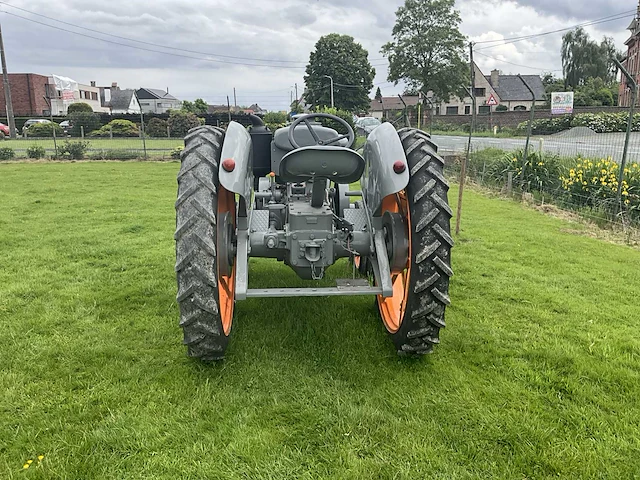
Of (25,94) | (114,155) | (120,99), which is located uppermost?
(120,99)

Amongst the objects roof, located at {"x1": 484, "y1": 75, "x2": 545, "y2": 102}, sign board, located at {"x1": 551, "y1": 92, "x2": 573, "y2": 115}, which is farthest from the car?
roof, located at {"x1": 484, "y1": 75, "x2": 545, "y2": 102}

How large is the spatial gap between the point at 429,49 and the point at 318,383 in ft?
172

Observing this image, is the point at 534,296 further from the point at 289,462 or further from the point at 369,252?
the point at 289,462

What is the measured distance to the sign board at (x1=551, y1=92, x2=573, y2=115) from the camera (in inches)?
1194

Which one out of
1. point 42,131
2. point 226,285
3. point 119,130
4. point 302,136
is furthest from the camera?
point 42,131

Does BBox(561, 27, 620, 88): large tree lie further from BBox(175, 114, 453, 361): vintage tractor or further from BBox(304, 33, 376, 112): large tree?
BBox(175, 114, 453, 361): vintage tractor

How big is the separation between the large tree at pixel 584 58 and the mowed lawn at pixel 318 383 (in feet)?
202

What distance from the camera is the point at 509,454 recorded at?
252 centimetres

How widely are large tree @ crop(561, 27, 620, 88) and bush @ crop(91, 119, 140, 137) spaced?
49.6m

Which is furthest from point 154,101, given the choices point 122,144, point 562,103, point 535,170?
point 535,170

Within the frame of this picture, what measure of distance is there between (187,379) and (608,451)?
2.38 meters

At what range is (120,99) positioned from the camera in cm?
7075

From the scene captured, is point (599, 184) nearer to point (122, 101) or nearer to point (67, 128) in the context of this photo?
point (67, 128)

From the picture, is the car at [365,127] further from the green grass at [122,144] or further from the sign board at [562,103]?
the sign board at [562,103]
